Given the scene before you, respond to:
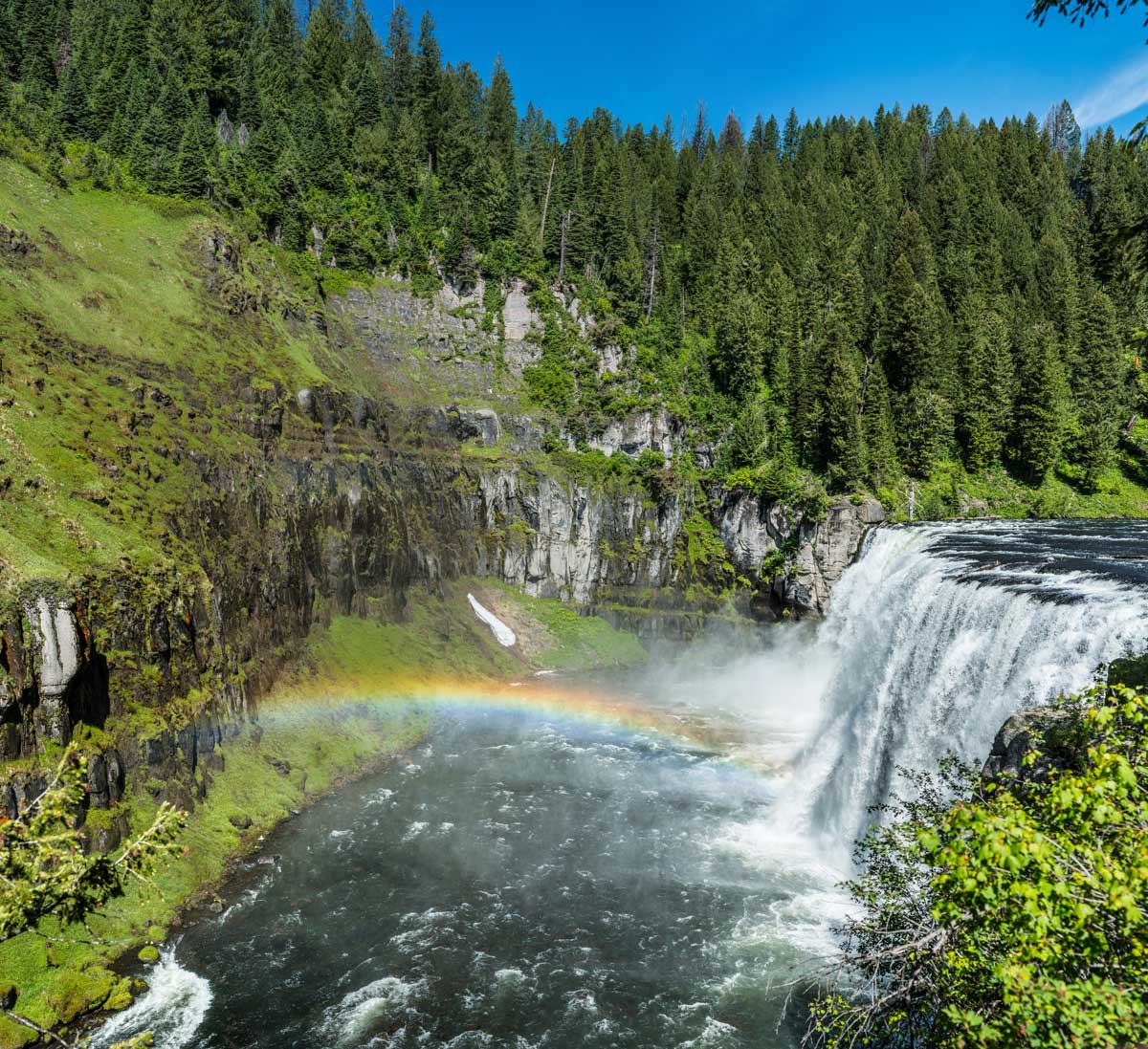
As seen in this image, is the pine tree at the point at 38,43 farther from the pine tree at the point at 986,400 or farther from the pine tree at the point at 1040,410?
the pine tree at the point at 1040,410

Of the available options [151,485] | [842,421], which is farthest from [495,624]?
[842,421]

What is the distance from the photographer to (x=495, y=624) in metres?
Result: 51.3

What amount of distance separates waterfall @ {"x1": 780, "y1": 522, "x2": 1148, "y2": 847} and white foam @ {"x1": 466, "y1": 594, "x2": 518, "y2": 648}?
22932mm

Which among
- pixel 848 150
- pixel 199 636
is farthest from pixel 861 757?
pixel 848 150

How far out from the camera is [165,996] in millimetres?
19344

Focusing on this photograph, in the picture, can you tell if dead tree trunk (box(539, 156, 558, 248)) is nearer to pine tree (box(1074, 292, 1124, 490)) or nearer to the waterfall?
the waterfall

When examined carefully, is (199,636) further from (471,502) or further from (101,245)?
(101,245)

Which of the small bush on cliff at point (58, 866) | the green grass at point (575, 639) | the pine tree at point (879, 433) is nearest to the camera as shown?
the small bush on cliff at point (58, 866)

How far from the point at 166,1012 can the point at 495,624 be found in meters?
33.5

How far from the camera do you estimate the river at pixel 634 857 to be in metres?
19.0

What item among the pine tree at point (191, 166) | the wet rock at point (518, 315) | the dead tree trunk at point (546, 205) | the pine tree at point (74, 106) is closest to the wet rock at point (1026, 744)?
the wet rock at point (518, 315)

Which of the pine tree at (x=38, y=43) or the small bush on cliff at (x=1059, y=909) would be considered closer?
the small bush on cliff at (x=1059, y=909)

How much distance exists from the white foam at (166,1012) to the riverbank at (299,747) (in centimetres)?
59

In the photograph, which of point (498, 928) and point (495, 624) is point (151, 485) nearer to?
point (495, 624)
